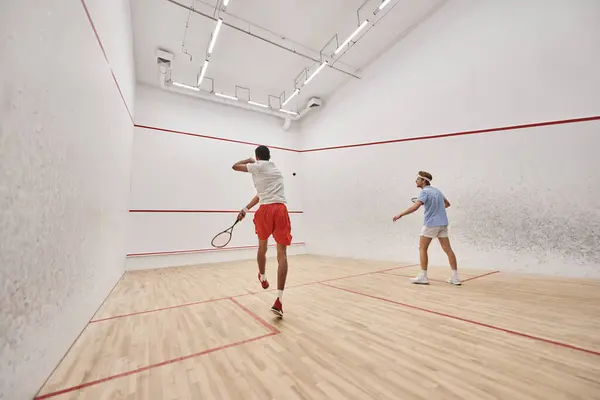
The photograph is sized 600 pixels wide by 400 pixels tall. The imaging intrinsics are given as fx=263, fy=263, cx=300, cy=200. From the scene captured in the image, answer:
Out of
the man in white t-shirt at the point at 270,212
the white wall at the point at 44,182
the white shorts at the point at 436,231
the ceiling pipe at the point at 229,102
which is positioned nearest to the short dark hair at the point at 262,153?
the man in white t-shirt at the point at 270,212

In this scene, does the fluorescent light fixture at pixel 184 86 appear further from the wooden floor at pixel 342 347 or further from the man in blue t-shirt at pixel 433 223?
the man in blue t-shirt at pixel 433 223

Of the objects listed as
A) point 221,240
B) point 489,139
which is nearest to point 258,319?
point 221,240

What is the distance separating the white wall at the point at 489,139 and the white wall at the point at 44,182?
4232 millimetres

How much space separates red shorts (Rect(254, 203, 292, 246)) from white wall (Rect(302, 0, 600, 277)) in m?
3.19

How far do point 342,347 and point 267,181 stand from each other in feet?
3.61

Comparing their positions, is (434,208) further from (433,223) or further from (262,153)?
(262,153)

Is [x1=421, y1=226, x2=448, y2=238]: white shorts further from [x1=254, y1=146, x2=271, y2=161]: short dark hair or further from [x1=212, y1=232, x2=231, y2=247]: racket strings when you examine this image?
[x1=212, y1=232, x2=231, y2=247]: racket strings

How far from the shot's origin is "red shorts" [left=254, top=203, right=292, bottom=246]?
5.80 ft

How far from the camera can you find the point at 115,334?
1520mm

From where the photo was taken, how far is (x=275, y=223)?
5.85ft

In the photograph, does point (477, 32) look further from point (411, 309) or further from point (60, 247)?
point (60, 247)

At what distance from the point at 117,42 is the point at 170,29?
5.82ft

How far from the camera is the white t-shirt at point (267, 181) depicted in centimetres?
182

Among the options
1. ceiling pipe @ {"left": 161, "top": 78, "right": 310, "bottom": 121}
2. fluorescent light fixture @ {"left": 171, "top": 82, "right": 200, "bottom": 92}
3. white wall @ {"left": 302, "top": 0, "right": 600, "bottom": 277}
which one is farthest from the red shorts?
ceiling pipe @ {"left": 161, "top": 78, "right": 310, "bottom": 121}
